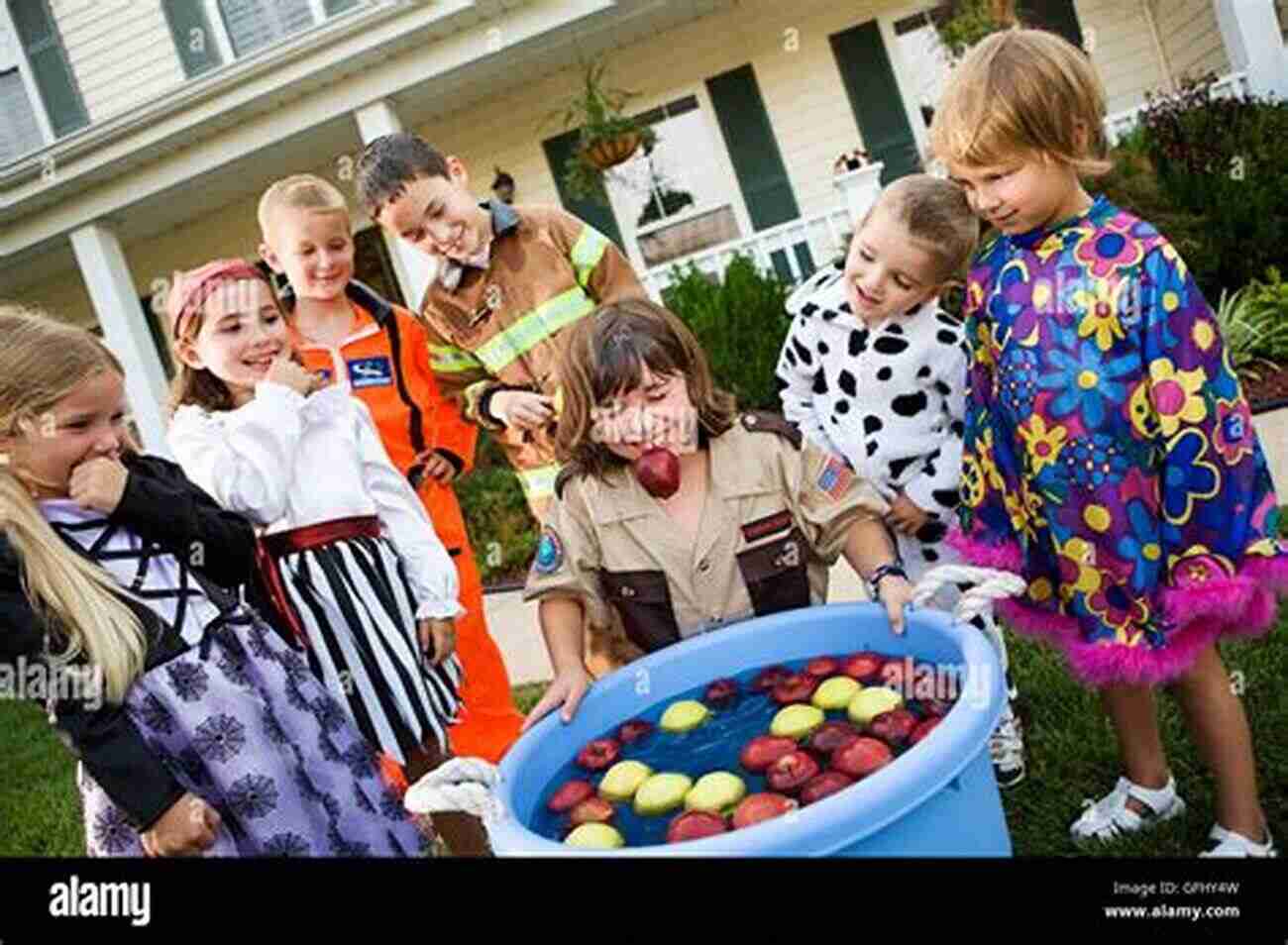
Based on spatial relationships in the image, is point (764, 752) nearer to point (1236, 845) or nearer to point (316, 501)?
point (1236, 845)

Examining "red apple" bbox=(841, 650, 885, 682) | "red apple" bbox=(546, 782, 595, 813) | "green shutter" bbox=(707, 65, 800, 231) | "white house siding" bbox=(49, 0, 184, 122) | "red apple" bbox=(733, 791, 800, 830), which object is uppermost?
"white house siding" bbox=(49, 0, 184, 122)

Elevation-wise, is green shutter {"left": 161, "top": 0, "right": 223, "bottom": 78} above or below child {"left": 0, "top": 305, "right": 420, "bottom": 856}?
above

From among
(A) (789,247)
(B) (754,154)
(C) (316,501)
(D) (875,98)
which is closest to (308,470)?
(C) (316,501)

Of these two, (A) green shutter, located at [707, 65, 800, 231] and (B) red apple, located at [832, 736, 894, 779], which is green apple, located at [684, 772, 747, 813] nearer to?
(B) red apple, located at [832, 736, 894, 779]

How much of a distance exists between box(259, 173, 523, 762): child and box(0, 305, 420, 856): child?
31cm

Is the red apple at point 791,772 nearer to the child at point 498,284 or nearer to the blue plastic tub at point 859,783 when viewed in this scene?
the blue plastic tub at point 859,783

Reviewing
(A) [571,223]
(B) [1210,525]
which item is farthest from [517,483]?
(B) [1210,525]

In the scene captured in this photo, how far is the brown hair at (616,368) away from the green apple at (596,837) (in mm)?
338

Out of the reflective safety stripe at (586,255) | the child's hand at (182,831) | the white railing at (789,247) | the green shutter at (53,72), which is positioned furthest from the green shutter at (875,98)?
the child's hand at (182,831)

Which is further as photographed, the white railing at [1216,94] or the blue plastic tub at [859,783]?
the white railing at [1216,94]

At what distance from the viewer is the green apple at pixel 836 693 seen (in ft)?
2.59

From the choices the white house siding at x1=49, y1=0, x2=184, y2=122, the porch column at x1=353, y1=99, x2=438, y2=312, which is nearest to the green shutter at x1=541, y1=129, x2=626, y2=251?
the porch column at x1=353, y1=99, x2=438, y2=312

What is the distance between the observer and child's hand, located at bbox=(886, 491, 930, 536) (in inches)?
42.1

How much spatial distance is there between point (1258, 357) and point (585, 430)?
163 cm
